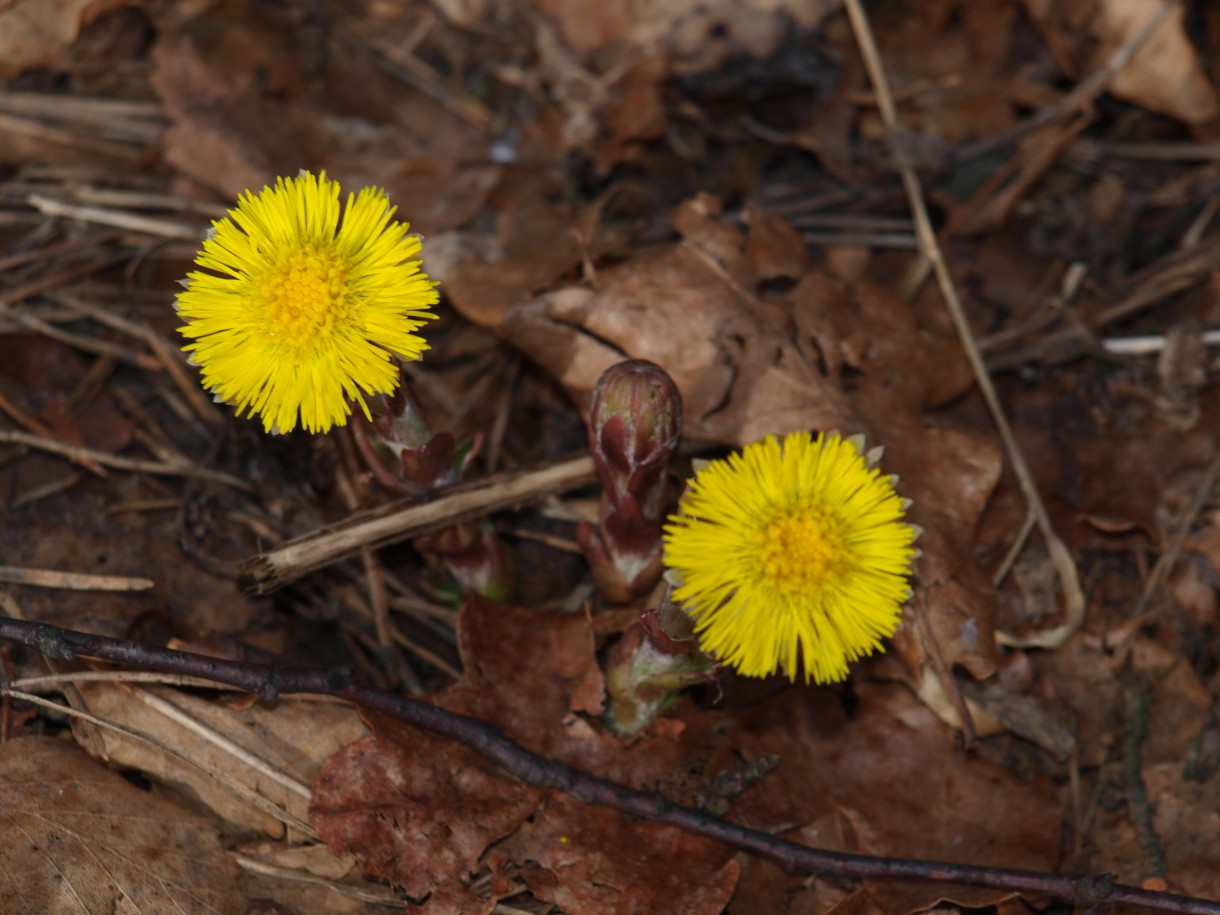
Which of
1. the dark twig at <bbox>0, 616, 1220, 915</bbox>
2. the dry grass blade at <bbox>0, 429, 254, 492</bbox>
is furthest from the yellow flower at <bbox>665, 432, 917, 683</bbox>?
the dry grass blade at <bbox>0, 429, 254, 492</bbox>

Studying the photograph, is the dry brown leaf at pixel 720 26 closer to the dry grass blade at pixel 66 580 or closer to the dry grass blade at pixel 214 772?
the dry grass blade at pixel 66 580

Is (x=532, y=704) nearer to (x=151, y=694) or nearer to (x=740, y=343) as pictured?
(x=151, y=694)

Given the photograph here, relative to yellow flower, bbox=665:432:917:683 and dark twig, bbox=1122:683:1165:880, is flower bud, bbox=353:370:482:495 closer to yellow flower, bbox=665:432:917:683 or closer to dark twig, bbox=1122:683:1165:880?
yellow flower, bbox=665:432:917:683

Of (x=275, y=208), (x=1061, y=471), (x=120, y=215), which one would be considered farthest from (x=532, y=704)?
(x=120, y=215)

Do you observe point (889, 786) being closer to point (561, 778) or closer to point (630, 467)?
point (561, 778)

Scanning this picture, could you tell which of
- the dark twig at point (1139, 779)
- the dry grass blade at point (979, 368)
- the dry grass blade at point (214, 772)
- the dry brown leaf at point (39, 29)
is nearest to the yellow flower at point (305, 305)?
the dry grass blade at point (214, 772)

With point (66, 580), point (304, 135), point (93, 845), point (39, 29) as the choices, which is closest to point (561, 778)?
point (93, 845)
